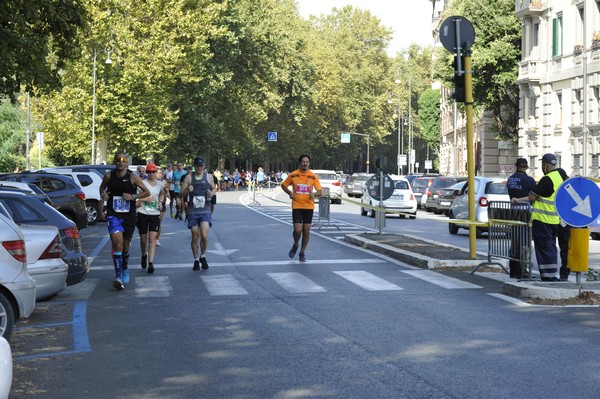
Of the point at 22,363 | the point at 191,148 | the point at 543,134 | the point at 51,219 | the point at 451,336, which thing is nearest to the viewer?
the point at 22,363

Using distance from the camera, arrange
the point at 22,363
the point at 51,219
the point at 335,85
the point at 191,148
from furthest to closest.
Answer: the point at 335,85 → the point at 191,148 → the point at 51,219 → the point at 22,363

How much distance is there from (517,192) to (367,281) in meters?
3.06

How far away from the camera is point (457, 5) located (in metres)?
59.1

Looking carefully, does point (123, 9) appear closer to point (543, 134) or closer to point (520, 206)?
point (543, 134)

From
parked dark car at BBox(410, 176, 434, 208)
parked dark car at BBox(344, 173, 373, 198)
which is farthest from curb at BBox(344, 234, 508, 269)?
parked dark car at BBox(344, 173, 373, 198)

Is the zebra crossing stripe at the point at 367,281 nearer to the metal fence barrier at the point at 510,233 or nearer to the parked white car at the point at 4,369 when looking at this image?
the metal fence barrier at the point at 510,233

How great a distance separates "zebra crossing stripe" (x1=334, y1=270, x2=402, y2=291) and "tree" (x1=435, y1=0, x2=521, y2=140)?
138 ft

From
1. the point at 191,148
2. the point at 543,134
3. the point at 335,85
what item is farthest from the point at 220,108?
the point at 335,85

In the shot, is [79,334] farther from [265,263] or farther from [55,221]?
[265,263]

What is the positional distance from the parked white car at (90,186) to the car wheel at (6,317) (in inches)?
910

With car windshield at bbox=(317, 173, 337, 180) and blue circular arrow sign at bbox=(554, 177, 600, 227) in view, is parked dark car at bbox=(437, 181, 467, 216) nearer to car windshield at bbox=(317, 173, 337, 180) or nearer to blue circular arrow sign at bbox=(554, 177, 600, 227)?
car windshield at bbox=(317, 173, 337, 180)

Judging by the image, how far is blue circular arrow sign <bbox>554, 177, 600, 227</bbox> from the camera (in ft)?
41.8

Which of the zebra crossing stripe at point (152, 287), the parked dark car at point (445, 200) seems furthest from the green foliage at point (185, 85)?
the zebra crossing stripe at point (152, 287)

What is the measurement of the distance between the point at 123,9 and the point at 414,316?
48.8 meters
